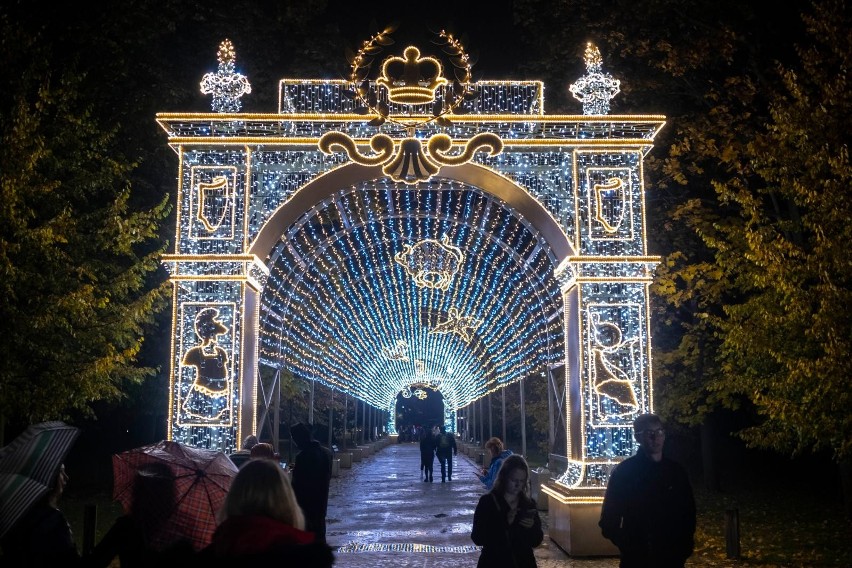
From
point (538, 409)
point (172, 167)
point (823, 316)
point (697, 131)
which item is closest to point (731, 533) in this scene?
point (823, 316)

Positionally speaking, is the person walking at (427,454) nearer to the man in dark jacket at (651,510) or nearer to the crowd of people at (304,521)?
the crowd of people at (304,521)

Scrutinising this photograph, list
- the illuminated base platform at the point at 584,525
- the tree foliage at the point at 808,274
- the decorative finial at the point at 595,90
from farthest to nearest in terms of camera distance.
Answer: the decorative finial at the point at 595,90 → the tree foliage at the point at 808,274 → the illuminated base platform at the point at 584,525

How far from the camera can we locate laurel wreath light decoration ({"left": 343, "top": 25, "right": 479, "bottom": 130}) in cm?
938

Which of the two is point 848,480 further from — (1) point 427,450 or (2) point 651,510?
(1) point 427,450

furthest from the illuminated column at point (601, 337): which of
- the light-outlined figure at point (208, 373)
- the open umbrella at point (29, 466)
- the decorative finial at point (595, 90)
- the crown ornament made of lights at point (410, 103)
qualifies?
the open umbrella at point (29, 466)

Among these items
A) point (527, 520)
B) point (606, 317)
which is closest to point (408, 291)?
point (606, 317)

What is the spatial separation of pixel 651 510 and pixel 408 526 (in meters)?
8.97

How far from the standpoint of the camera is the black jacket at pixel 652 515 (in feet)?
17.0

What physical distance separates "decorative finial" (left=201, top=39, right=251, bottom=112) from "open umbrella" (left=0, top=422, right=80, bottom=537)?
791 cm

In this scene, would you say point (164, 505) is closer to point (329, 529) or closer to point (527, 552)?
point (527, 552)

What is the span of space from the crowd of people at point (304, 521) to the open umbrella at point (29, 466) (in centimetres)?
10

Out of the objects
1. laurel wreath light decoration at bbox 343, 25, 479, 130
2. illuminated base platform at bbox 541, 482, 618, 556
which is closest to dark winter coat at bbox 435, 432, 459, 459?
illuminated base platform at bbox 541, 482, 618, 556

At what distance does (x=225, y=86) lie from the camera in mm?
11078

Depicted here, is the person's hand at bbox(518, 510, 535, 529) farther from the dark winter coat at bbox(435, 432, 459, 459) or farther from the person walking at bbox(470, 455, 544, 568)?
the dark winter coat at bbox(435, 432, 459, 459)
